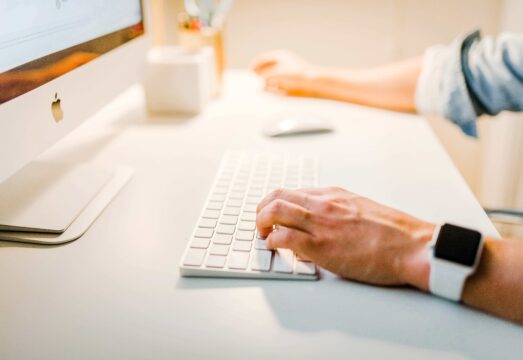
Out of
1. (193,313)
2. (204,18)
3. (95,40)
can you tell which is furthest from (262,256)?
(204,18)

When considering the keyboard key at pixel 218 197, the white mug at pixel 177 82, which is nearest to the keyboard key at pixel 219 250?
the keyboard key at pixel 218 197

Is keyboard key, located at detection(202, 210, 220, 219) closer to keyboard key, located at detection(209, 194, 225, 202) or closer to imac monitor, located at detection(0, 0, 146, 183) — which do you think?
keyboard key, located at detection(209, 194, 225, 202)

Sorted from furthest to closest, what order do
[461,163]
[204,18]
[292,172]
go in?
[461,163], [204,18], [292,172]

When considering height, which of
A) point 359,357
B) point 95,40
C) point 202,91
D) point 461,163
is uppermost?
point 95,40

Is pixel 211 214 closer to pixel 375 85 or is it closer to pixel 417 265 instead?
pixel 417 265

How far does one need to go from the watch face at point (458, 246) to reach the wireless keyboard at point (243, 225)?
112mm

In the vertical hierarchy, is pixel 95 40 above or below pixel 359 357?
above

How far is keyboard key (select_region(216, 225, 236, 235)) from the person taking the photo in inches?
20.4

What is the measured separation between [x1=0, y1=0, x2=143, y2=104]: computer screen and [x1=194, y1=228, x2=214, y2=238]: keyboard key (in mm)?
215

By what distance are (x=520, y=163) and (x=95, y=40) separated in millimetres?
1199

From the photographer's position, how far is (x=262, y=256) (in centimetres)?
48

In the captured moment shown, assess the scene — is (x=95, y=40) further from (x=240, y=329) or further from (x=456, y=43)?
(x=456, y=43)

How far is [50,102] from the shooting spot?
549 millimetres

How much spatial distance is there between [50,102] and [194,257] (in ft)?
0.78
